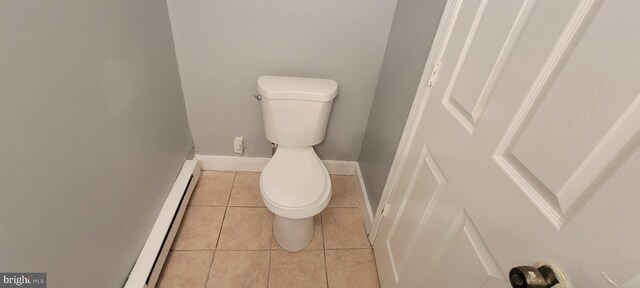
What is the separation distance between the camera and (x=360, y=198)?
165 centimetres

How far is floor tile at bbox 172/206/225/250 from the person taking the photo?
4.36ft

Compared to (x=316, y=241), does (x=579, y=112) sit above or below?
above

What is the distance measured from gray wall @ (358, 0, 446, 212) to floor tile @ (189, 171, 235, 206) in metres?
0.90

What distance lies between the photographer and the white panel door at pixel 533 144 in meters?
0.36

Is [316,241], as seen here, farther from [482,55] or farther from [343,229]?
[482,55]

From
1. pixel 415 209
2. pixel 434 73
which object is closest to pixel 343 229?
pixel 415 209

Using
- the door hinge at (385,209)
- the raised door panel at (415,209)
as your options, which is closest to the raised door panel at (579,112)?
the raised door panel at (415,209)

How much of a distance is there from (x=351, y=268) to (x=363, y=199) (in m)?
0.41

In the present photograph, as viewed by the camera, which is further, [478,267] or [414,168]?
[414,168]

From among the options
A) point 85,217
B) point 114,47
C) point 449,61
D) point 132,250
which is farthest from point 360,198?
point 114,47

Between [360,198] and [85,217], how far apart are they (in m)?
1.31

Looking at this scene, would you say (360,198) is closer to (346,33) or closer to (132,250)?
(346,33)

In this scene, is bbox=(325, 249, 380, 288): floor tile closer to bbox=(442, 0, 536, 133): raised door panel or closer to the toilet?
the toilet

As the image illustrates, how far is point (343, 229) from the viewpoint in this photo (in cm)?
149
